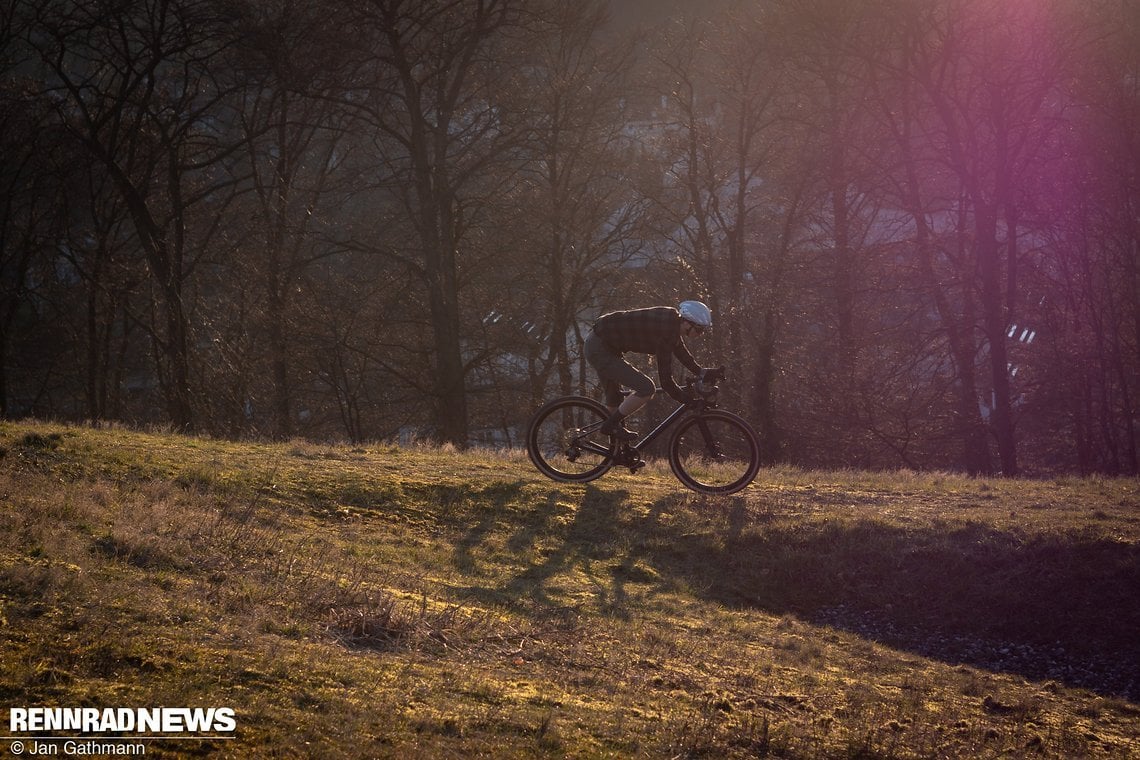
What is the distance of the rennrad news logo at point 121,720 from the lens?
427 cm

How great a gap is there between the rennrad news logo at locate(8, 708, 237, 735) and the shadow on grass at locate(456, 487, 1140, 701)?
10.5 ft

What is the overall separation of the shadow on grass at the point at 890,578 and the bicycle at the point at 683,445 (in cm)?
78

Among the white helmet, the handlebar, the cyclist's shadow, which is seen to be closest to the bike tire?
the cyclist's shadow

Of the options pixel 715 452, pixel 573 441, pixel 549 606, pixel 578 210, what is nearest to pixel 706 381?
pixel 715 452

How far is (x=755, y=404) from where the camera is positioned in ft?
105

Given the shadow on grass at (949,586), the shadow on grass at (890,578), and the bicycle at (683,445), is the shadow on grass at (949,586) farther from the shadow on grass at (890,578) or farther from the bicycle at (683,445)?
the bicycle at (683,445)

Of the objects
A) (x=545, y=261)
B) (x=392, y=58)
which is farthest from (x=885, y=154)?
(x=392, y=58)

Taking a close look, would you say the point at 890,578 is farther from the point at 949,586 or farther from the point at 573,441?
the point at 573,441

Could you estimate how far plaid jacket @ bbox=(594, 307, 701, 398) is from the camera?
33.9ft

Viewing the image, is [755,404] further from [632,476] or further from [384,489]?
[384,489]

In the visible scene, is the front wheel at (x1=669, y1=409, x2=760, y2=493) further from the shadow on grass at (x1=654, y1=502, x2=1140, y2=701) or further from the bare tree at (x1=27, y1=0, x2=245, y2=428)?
the bare tree at (x1=27, y1=0, x2=245, y2=428)

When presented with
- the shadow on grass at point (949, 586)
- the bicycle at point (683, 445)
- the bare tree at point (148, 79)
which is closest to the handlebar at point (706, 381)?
the bicycle at point (683, 445)

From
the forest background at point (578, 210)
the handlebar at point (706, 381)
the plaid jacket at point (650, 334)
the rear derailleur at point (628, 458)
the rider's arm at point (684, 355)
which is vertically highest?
the forest background at point (578, 210)

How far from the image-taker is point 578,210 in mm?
34969
